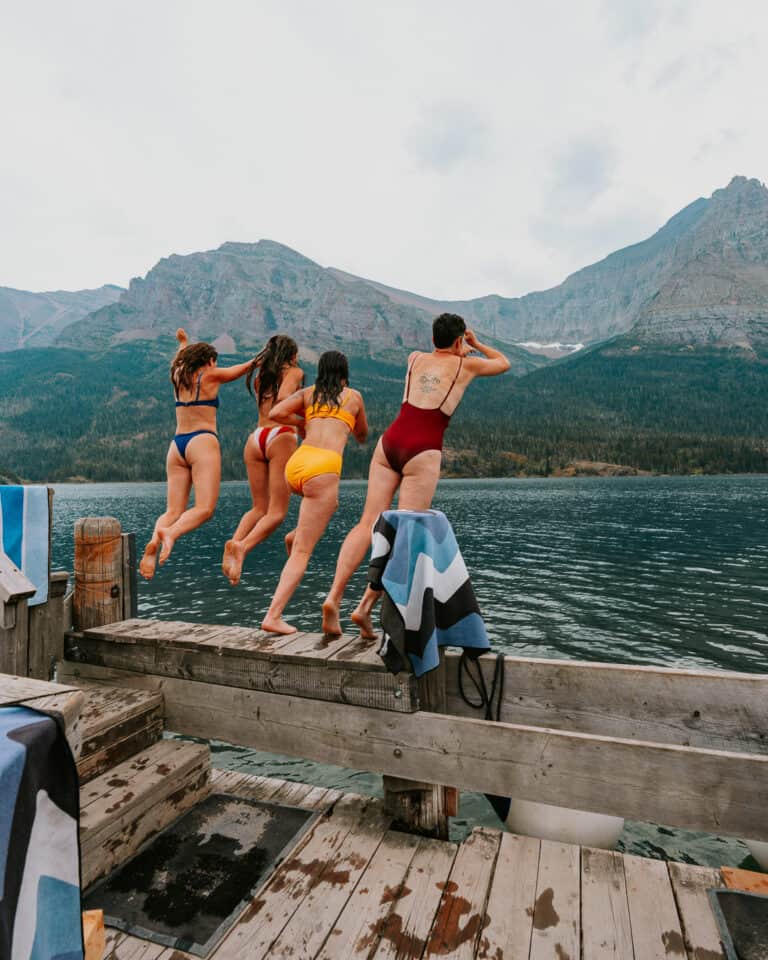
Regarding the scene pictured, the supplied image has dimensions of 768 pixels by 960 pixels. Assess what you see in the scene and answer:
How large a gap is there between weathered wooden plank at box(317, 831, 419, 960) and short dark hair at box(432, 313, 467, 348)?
168 inches

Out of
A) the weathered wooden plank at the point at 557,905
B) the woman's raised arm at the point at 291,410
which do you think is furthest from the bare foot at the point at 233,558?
the weathered wooden plank at the point at 557,905

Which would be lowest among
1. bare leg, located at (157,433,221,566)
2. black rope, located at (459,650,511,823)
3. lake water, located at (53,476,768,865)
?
lake water, located at (53,476,768,865)

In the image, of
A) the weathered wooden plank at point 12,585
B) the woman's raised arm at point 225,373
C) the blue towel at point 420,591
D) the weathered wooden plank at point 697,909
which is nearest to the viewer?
the weathered wooden plank at point 697,909

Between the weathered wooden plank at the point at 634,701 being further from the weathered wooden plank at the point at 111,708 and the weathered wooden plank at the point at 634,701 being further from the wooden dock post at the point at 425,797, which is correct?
the weathered wooden plank at the point at 111,708

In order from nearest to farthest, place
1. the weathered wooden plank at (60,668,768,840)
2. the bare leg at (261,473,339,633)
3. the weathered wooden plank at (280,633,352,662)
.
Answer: the weathered wooden plank at (60,668,768,840), the weathered wooden plank at (280,633,352,662), the bare leg at (261,473,339,633)

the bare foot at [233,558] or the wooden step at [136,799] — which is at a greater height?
the bare foot at [233,558]

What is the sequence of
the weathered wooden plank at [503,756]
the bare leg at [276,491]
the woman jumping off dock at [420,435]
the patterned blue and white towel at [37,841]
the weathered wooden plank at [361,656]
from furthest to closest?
the bare leg at [276,491] < the woman jumping off dock at [420,435] < the weathered wooden plank at [361,656] < the weathered wooden plank at [503,756] < the patterned blue and white towel at [37,841]

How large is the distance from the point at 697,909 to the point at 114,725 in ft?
13.8

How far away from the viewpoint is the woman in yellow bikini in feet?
17.0

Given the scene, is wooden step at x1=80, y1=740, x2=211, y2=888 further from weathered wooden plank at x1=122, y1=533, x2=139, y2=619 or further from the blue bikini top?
the blue bikini top

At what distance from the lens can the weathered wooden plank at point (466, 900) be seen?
301 centimetres

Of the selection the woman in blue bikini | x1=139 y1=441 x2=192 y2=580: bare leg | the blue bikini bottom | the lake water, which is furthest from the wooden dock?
the lake water

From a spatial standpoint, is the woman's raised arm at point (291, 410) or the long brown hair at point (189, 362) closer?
the woman's raised arm at point (291, 410)

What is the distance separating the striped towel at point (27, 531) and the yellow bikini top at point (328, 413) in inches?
95.1
